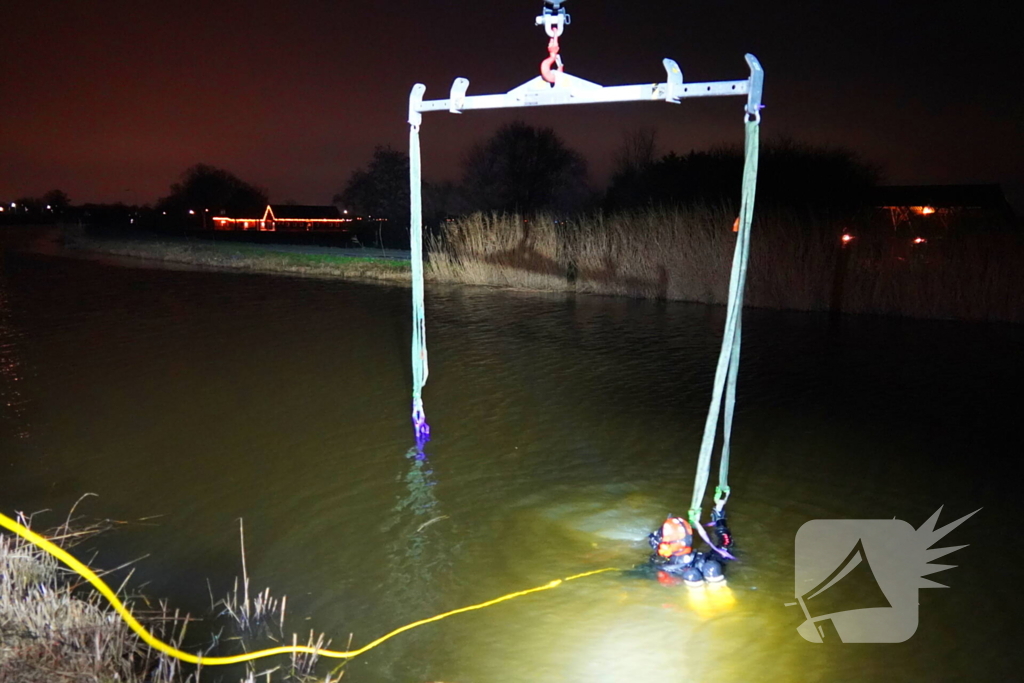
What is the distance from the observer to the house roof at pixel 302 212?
82125 millimetres

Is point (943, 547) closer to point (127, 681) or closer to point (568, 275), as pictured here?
point (127, 681)

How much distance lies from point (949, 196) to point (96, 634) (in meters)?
42.2

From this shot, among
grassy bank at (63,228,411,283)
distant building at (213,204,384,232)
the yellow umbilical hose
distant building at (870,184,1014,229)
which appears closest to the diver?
the yellow umbilical hose

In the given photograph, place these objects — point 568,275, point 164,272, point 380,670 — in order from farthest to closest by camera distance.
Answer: point 164,272
point 568,275
point 380,670

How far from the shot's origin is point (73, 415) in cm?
791

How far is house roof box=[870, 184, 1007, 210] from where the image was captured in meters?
33.7

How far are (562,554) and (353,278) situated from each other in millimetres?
18619

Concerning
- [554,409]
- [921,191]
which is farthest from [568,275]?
[921,191]

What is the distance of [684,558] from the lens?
4.66m

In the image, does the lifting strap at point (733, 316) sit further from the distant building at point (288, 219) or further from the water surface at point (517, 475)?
the distant building at point (288, 219)

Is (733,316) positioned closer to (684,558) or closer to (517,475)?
(684,558)

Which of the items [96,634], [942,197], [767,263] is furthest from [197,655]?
[942,197]

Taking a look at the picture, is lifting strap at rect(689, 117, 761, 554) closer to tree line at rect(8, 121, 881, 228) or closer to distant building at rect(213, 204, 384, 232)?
tree line at rect(8, 121, 881, 228)

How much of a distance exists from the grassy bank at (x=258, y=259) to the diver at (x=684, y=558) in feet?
58.0
